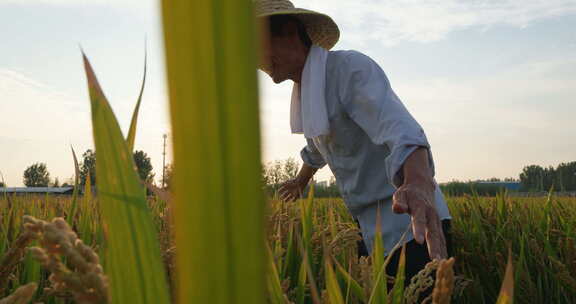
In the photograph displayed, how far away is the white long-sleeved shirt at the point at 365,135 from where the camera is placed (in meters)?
2.09

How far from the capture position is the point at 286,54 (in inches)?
103

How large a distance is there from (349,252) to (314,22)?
1864 mm

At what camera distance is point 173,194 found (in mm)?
170

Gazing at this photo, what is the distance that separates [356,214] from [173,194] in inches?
111

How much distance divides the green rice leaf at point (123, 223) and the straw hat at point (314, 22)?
6.79 feet

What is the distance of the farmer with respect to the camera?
2193mm

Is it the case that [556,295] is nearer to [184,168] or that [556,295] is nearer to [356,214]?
[356,214]

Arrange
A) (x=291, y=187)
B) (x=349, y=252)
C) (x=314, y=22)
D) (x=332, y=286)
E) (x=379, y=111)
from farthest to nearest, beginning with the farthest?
1. (x=291, y=187)
2. (x=314, y=22)
3. (x=379, y=111)
4. (x=349, y=252)
5. (x=332, y=286)

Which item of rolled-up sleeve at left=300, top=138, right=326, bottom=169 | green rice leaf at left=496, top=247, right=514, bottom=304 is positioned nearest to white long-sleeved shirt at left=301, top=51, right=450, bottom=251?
rolled-up sleeve at left=300, top=138, right=326, bottom=169

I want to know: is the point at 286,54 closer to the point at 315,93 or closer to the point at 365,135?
the point at 315,93

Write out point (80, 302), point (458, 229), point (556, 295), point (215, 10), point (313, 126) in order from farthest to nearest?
point (458, 229) < point (313, 126) < point (556, 295) < point (80, 302) < point (215, 10)

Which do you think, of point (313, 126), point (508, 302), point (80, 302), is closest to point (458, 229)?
point (313, 126)

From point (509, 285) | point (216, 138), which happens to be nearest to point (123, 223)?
point (216, 138)

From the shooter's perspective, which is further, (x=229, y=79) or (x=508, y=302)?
(x=508, y=302)
